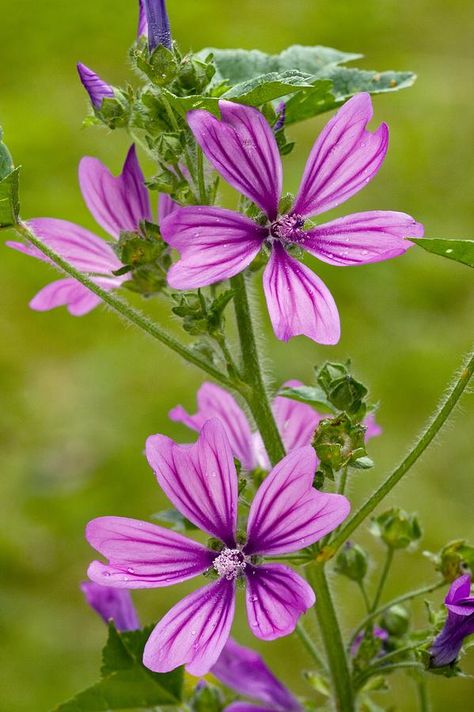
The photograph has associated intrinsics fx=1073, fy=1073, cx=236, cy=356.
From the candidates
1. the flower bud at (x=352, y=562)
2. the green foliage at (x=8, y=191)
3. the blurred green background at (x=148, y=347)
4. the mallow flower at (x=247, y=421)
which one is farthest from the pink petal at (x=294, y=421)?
the blurred green background at (x=148, y=347)

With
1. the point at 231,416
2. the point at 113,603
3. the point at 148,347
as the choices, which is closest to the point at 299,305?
the point at 231,416

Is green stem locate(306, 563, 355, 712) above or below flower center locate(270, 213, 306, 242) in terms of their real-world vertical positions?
below

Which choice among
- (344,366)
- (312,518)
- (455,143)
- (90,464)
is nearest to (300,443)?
(344,366)

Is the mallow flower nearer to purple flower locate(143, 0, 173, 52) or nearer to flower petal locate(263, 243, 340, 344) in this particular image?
flower petal locate(263, 243, 340, 344)

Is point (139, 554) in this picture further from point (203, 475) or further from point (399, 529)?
point (399, 529)

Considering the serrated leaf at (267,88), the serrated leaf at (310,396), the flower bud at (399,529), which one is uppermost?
the serrated leaf at (267,88)

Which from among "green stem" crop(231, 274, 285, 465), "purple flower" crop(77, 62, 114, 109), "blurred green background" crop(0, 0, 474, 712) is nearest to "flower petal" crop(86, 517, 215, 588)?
"green stem" crop(231, 274, 285, 465)

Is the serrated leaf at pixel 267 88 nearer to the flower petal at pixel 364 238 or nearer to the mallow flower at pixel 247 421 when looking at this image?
the flower petal at pixel 364 238
